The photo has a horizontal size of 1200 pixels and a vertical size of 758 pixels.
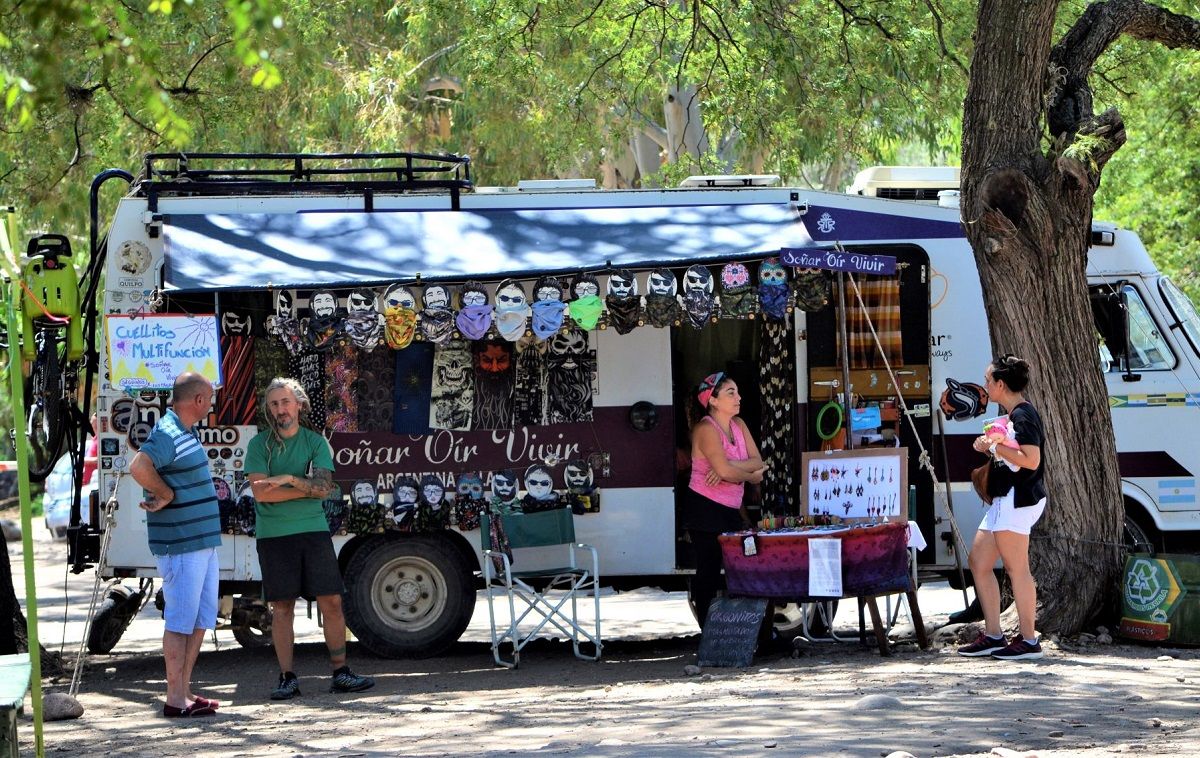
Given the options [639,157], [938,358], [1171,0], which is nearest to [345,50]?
[639,157]

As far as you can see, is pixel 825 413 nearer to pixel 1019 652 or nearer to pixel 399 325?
pixel 1019 652

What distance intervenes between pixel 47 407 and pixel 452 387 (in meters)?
2.32

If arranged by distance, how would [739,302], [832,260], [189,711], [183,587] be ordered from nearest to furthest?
[183,587] < [189,711] < [832,260] < [739,302]

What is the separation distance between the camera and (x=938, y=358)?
966 centimetres

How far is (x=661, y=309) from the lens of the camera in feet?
29.0

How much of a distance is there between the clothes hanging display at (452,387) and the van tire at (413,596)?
2.35 ft

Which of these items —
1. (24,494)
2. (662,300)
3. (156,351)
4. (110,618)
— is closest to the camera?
(24,494)

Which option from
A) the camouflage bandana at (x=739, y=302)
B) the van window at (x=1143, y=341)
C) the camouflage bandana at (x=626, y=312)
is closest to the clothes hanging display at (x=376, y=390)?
the camouflage bandana at (x=626, y=312)

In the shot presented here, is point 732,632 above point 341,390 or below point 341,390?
below

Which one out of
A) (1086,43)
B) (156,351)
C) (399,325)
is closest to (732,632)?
(399,325)

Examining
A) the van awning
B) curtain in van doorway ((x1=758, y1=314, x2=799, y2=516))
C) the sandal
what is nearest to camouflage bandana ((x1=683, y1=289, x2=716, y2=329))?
the van awning

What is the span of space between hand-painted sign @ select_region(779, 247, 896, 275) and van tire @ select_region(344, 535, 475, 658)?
269 cm

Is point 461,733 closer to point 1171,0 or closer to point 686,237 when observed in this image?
point 686,237

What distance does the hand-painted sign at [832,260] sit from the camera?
28.2 feet
